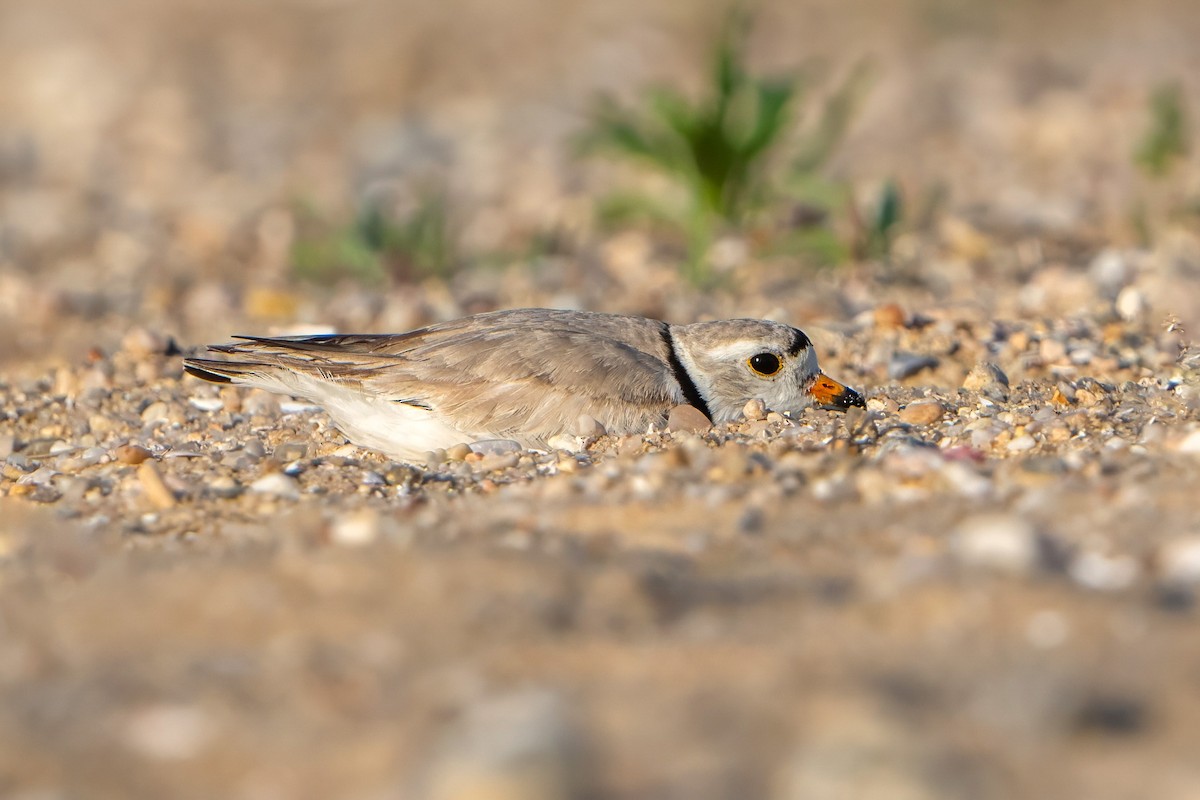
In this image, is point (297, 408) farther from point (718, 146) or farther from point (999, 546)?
point (999, 546)

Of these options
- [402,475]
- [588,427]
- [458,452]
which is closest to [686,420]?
[588,427]

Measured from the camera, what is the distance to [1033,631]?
8.02ft

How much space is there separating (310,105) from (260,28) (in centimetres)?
197

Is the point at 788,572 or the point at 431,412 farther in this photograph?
the point at 431,412

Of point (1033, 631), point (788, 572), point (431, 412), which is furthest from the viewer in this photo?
point (431, 412)

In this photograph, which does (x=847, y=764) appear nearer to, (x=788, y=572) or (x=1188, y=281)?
(x=788, y=572)

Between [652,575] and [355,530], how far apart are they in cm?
79

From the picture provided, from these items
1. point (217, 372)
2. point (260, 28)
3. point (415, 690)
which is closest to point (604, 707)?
point (415, 690)

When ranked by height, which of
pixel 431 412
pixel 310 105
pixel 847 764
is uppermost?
pixel 310 105

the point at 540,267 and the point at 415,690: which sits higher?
the point at 540,267

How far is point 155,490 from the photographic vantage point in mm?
3756

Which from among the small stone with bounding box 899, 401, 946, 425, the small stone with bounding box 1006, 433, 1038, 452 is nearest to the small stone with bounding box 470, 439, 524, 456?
the small stone with bounding box 899, 401, 946, 425

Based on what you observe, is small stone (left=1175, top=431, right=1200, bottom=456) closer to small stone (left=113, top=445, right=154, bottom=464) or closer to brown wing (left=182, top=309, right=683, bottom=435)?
brown wing (left=182, top=309, right=683, bottom=435)

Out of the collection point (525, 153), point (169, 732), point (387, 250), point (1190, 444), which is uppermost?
point (525, 153)
